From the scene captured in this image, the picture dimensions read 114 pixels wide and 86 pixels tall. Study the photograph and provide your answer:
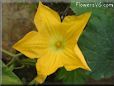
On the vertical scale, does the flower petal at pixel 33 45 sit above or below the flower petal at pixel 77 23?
below

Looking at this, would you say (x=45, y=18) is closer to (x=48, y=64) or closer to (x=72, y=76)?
(x=48, y=64)

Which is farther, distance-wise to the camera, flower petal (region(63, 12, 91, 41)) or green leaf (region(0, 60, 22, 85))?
green leaf (region(0, 60, 22, 85))

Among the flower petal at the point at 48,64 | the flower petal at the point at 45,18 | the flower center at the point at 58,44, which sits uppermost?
the flower petal at the point at 45,18

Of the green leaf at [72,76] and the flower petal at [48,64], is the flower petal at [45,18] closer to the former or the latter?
the flower petal at [48,64]

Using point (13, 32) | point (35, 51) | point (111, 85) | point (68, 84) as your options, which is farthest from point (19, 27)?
point (111, 85)

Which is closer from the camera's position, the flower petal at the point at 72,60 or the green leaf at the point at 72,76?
the flower petal at the point at 72,60

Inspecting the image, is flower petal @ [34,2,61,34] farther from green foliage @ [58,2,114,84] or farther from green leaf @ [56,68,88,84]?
green leaf @ [56,68,88,84]

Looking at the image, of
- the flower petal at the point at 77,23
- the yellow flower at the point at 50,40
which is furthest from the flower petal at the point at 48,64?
the flower petal at the point at 77,23

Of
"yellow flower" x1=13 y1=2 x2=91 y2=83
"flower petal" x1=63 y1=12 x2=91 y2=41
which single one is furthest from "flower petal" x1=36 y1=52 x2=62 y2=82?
"flower petal" x1=63 y1=12 x2=91 y2=41
